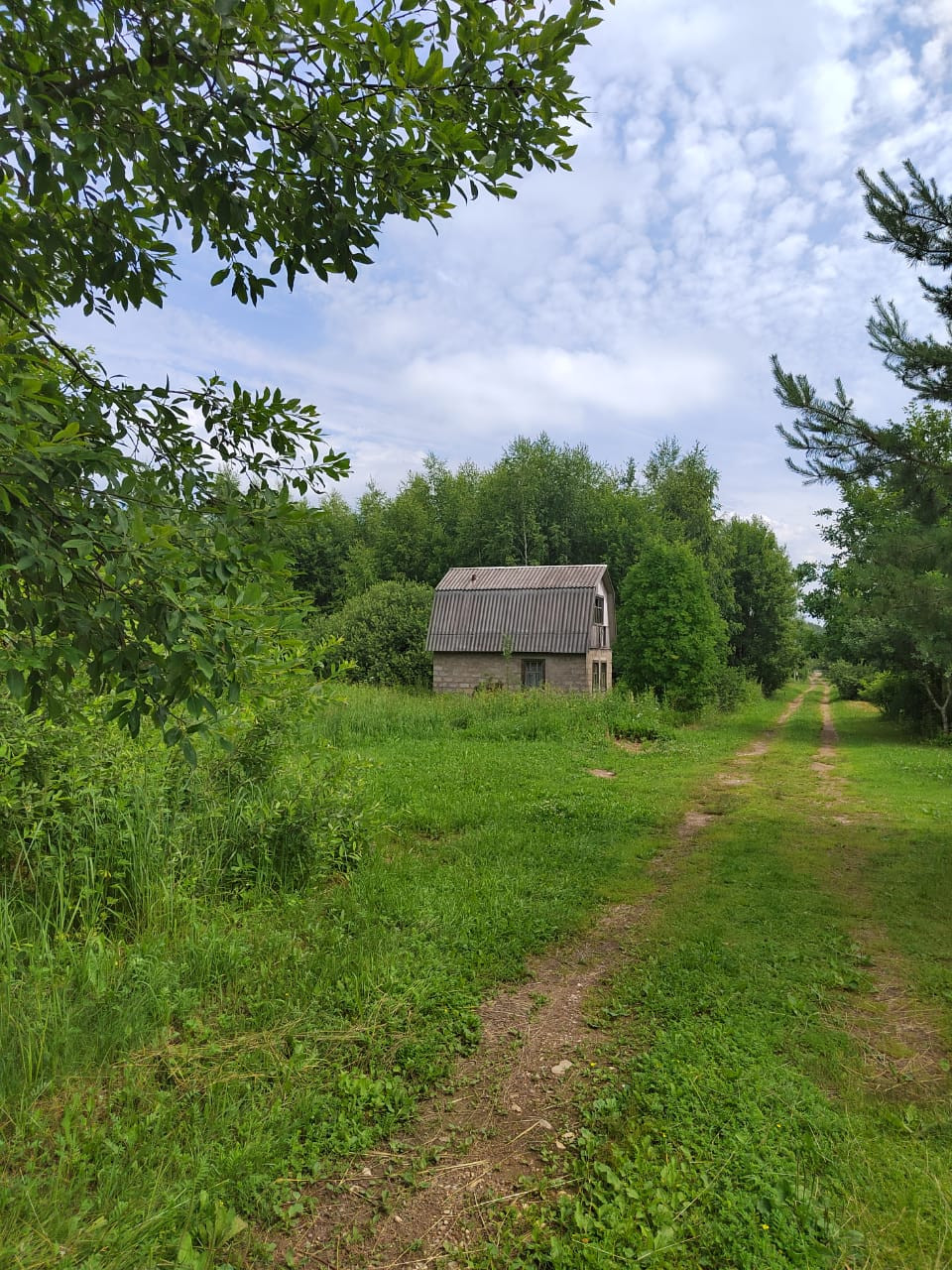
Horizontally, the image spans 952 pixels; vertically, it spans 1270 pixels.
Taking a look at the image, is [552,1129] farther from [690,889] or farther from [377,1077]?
[690,889]

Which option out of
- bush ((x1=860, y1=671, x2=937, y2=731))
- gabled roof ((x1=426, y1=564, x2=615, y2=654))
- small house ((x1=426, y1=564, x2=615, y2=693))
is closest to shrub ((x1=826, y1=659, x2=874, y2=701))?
bush ((x1=860, y1=671, x2=937, y2=731))

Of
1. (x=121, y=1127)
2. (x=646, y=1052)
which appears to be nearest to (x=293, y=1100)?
(x=121, y=1127)

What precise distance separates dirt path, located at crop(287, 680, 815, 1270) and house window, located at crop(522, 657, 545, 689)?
20.9m

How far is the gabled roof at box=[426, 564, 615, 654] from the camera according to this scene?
84.2ft

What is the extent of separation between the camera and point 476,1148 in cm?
326

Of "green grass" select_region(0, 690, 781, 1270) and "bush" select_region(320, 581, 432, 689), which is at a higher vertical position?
"bush" select_region(320, 581, 432, 689)

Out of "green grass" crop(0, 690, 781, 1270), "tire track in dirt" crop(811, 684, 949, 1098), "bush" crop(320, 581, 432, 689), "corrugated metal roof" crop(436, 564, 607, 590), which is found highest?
"corrugated metal roof" crop(436, 564, 607, 590)

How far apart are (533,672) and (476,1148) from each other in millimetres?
22837

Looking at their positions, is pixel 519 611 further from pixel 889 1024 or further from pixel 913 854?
pixel 889 1024

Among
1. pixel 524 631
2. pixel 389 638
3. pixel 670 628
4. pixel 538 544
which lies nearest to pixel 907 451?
pixel 670 628

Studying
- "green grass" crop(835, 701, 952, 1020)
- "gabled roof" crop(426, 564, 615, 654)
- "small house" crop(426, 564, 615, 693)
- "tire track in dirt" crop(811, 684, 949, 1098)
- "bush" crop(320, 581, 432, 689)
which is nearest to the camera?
"tire track in dirt" crop(811, 684, 949, 1098)

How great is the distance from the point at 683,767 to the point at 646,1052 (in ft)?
34.1

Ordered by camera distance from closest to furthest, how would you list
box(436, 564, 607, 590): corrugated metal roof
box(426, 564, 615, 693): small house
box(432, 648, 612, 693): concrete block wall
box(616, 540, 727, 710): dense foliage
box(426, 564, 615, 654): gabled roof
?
1. box(616, 540, 727, 710): dense foliage
2. box(432, 648, 612, 693): concrete block wall
3. box(426, 564, 615, 693): small house
4. box(426, 564, 615, 654): gabled roof
5. box(436, 564, 607, 590): corrugated metal roof

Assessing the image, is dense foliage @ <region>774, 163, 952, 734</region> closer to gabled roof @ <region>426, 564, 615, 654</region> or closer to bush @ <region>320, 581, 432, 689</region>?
gabled roof @ <region>426, 564, 615, 654</region>
